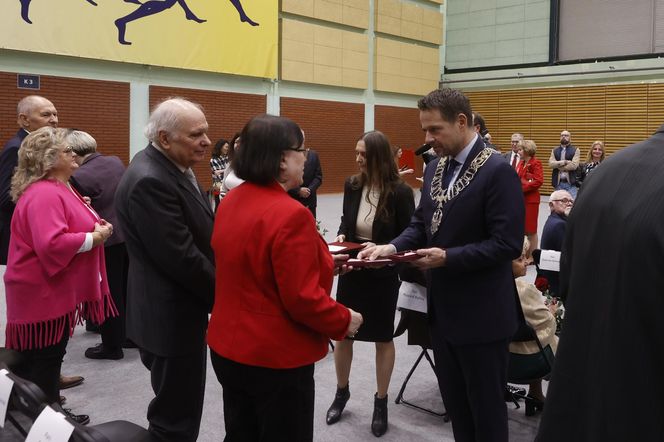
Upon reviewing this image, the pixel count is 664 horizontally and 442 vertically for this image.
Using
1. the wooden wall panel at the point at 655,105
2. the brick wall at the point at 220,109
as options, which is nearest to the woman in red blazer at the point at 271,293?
the brick wall at the point at 220,109

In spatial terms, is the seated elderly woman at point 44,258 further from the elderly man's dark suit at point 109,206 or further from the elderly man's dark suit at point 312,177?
the elderly man's dark suit at point 312,177

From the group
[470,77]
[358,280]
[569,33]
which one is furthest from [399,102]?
[358,280]

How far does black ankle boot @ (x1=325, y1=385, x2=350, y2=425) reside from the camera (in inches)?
138

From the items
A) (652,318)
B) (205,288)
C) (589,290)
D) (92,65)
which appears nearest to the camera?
(652,318)

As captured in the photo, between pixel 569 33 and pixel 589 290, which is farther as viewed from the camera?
pixel 569 33

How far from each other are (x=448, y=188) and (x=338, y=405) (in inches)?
66.8

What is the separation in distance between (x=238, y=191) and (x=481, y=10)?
18869 millimetres

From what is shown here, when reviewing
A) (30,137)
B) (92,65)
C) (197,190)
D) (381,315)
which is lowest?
(381,315)

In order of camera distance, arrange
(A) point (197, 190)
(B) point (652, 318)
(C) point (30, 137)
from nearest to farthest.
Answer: (B) point (652, 318)
(A) point (197, 190)
(C) point (30, 137)

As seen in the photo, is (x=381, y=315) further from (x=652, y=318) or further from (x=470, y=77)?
(x=470, y=77)

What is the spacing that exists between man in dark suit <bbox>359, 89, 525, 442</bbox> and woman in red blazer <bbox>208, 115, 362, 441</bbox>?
525mm

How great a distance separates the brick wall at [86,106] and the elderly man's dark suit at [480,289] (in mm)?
11599

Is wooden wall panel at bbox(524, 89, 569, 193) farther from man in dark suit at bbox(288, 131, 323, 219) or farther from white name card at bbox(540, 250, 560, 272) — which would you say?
white name card at bbox(540, 250, 560, 272)

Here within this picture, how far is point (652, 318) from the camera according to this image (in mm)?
1200
